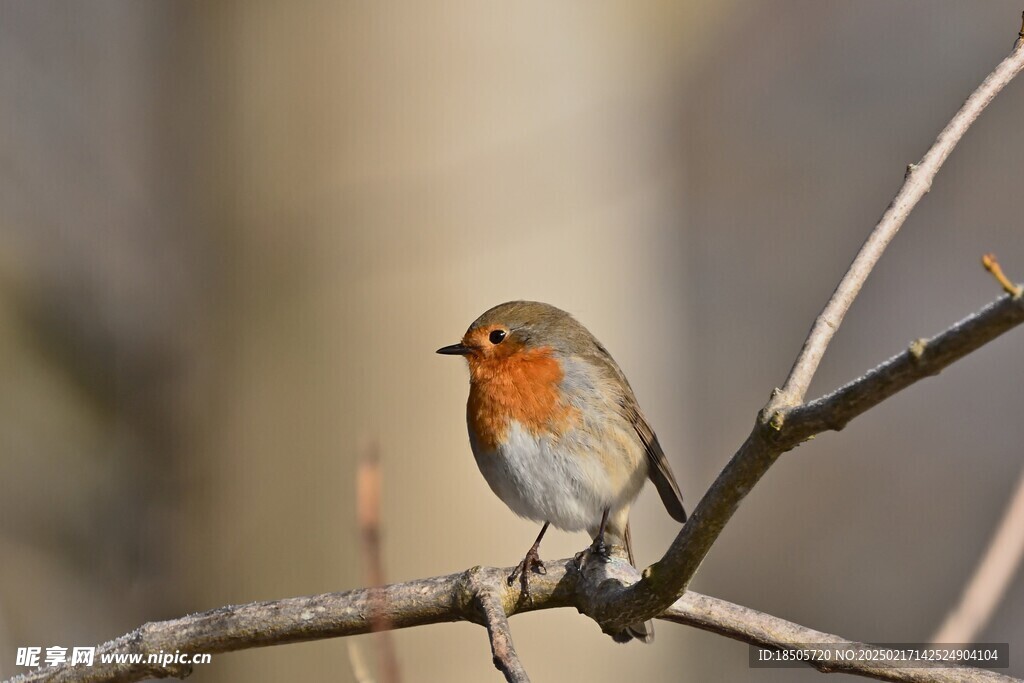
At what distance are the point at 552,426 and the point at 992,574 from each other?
1315 millimetres

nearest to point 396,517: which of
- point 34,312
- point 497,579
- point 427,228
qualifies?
point 427,228

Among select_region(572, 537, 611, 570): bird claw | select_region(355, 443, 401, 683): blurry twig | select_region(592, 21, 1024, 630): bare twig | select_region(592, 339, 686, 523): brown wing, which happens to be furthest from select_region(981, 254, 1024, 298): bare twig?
select_region(592, 339, 686, 523): brown wing

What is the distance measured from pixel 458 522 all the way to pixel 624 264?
150cm

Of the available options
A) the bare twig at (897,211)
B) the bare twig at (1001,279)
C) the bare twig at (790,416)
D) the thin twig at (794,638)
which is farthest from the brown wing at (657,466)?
the bare twig at (1001,279)

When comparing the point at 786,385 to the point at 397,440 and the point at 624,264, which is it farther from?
the point at 624,264

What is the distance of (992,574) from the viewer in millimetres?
1684

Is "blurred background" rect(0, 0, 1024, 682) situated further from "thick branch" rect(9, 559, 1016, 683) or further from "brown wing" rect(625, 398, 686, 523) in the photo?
"thick branch" rect(9, 559, 1016, 683)

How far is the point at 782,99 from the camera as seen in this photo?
7480mm

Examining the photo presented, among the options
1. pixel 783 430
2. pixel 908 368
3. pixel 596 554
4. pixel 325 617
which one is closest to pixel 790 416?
pixel 783 430

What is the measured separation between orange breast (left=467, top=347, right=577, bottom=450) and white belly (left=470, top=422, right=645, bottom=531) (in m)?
0.03

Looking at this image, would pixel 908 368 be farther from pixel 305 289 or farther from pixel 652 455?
pixel 305 289

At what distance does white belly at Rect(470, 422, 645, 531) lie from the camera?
2.79 m

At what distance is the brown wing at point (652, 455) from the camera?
3064 mm

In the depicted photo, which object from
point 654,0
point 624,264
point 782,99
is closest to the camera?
point 624,264
